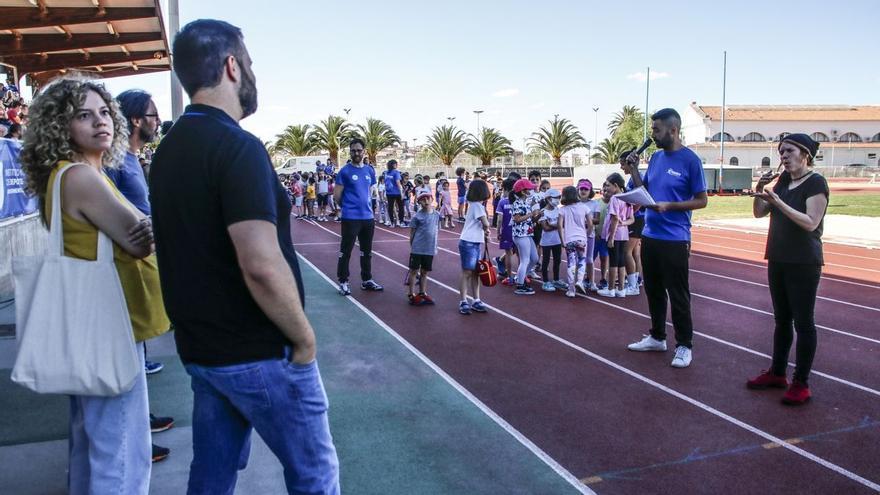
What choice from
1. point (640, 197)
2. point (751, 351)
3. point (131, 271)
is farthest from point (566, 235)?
point (131, 271)

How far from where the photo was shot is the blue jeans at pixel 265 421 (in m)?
1.98

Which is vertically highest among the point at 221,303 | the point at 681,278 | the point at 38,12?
the point at 38,12

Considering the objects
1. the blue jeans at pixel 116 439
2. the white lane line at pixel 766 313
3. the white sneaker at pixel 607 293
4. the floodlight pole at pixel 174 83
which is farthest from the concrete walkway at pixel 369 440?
the floodlight pole at pixel 174 83

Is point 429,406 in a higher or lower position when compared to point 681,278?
lower

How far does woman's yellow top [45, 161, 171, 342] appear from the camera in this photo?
2.37 metres

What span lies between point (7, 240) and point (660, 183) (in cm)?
730

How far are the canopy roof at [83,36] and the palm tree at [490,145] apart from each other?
132ft

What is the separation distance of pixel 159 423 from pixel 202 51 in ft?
9.98

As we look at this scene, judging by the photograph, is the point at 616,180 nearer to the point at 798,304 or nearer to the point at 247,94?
the point at 798,304

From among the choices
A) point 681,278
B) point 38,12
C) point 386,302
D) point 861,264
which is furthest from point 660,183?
point 38,12

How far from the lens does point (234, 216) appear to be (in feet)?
6.00

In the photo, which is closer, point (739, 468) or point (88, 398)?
point (88, 398)

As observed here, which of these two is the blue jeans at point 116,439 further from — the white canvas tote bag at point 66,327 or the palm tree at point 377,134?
the palm tree at point 377,134

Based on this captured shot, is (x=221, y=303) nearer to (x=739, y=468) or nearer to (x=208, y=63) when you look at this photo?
(x=208, y=63)
